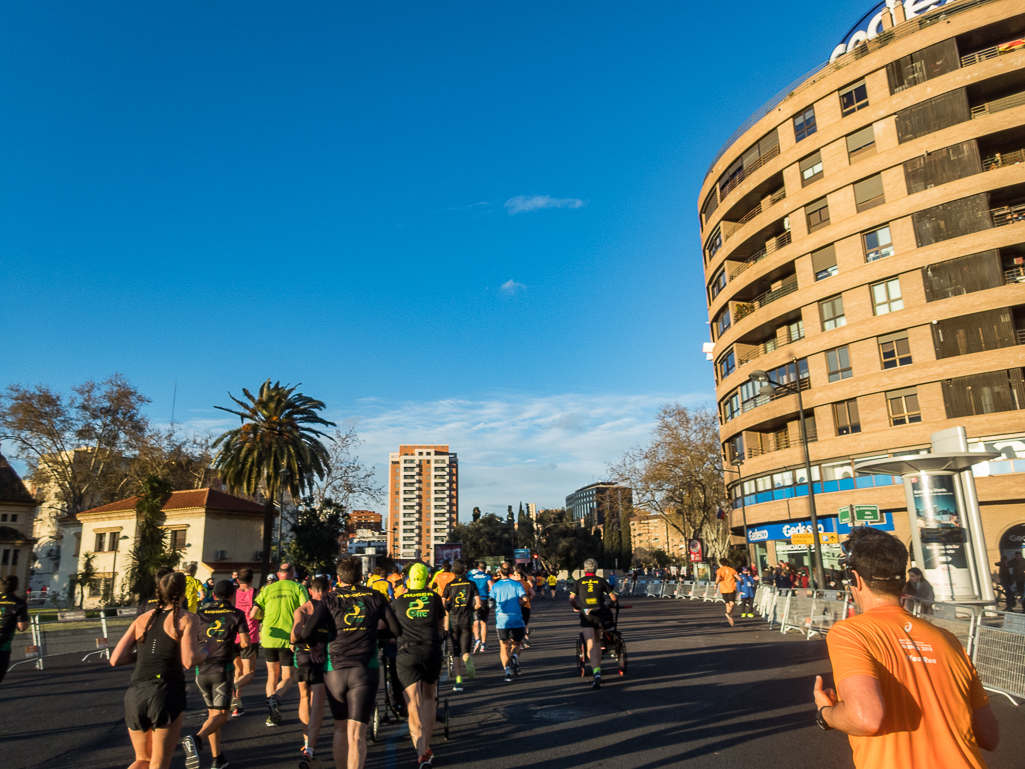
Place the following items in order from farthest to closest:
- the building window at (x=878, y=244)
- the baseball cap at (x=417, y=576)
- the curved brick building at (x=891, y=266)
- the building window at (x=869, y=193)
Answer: the building window at (x=869, y=193)
the building window at (x=878, y=244)
the curved brick building at (x=891, y=266)
the baseball cap at (x=417, y=576)

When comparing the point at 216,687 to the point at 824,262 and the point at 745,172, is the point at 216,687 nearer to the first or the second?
the point at 824,262

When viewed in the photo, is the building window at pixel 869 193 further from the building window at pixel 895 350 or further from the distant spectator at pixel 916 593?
the distant spectator at pixel 916 593

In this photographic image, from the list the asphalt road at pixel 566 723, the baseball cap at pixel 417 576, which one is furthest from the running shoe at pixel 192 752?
the baseball cap at pixel 417 576

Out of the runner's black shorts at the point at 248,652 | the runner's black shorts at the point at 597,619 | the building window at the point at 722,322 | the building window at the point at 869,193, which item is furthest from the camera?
the building window at the point at 722,322

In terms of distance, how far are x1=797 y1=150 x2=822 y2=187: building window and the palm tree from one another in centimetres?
2897

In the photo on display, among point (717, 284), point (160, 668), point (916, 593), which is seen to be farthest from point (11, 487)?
point (916, 593)

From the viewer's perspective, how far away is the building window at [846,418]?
1232 inches

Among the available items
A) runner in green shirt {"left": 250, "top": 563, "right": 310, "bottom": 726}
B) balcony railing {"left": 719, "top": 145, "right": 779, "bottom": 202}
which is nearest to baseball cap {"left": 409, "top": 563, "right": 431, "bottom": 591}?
runner in green shirt {"left": 250, "top": 563, "right": 310, "bottom": 726}

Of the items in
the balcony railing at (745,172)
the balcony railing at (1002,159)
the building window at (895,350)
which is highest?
the balcony railing at (745,172)

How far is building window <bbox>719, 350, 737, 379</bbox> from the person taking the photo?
40375 mm

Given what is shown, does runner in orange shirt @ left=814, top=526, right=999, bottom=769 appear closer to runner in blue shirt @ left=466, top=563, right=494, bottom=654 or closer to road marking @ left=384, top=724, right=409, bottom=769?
road marking @ left=384, top=724, right=409, bottom=769

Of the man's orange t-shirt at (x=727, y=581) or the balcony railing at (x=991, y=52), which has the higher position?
the balcony railing at (x=991, y=52)

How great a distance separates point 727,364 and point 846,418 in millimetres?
10885

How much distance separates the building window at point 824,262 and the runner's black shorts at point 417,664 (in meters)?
32.2
